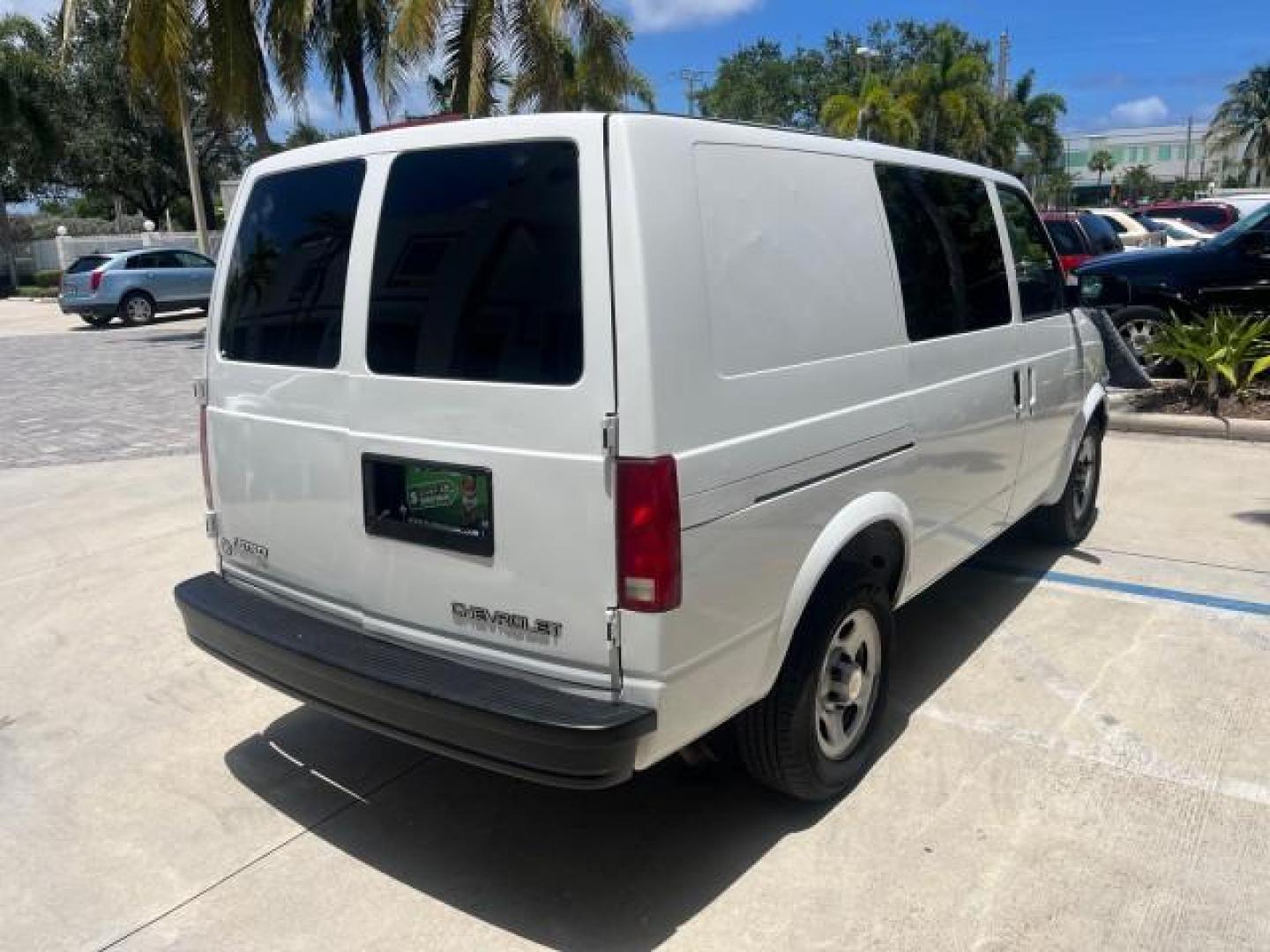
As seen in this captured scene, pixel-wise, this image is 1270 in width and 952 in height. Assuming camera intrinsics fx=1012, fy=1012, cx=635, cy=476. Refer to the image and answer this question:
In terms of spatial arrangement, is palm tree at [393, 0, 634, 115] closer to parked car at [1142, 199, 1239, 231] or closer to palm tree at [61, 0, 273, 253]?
palm tree at [61, 0, 273, 253]

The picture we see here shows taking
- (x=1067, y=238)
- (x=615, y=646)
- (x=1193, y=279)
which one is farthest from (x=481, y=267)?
(x=1067, y=238)

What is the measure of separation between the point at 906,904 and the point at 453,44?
16.5 meters

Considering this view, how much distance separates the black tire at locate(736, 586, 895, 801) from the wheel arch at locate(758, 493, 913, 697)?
0.06 m

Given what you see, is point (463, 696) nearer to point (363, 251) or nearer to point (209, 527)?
point (363, 251)

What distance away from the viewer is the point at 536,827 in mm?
3311

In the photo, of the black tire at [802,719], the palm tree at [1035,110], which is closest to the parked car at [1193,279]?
the black tire at [802,719]

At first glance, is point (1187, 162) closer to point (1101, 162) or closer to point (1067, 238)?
point (1101, 162)

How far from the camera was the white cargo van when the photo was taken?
2.51m

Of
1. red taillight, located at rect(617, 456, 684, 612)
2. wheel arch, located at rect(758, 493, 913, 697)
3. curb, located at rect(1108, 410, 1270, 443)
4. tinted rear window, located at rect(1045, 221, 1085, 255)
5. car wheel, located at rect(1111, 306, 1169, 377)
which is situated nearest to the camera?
red taillight, located at rect(617, 456, 684, 612)

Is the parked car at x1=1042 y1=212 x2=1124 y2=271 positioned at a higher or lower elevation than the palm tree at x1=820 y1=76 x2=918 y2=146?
lower

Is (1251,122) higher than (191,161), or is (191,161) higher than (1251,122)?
(1251,122)

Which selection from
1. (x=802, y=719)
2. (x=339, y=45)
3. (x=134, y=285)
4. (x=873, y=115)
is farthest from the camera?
(x=873, y=115)

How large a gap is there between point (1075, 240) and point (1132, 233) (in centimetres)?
583

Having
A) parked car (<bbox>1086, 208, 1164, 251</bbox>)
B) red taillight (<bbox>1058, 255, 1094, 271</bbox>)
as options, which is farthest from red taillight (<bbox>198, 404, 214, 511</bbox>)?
parked car (<bbox>1086, 208, 1164, 251</bbox>)
